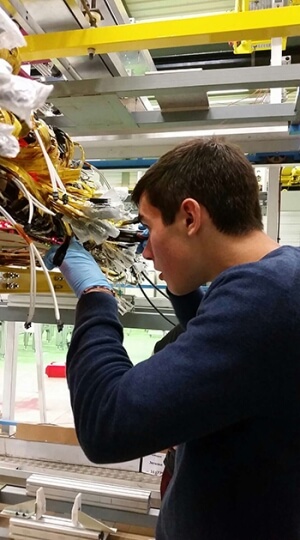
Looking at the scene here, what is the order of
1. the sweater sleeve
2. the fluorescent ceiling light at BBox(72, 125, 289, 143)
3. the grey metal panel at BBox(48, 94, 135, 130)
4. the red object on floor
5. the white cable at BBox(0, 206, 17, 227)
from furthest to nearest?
the red object on floor → the fluorescent ceiling light at BBox(72, 125, 289, 143) → the grey metal panel at BBox(48, 94, 135, 130) → the white cable at BBox(0, 206, 17, 227) → the sweater sleeve

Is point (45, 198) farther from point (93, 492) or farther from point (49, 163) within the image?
point (93, 492)

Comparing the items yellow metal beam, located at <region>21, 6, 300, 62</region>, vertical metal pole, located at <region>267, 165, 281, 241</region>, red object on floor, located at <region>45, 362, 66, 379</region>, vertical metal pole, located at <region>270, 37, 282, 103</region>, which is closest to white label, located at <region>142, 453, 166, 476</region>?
vertical metal pole, located at <region>267, 165, 281, 241</region>

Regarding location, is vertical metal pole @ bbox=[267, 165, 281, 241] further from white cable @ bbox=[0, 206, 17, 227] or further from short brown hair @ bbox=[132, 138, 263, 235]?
white cable @ bbox=[0, 206, 17, 227]

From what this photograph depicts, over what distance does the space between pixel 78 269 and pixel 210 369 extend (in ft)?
1.33

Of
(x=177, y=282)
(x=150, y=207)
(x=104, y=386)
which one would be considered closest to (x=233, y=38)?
(x=150, y=207)

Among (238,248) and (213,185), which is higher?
(213,185)

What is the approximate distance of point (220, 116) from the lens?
4.25 feet

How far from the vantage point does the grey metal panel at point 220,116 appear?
126 centimetres

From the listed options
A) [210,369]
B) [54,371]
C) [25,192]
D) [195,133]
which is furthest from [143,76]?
[54,371]

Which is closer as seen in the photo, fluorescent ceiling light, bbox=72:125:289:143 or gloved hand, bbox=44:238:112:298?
gloved hand, bbox=44:238:112:298

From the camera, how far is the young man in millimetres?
553

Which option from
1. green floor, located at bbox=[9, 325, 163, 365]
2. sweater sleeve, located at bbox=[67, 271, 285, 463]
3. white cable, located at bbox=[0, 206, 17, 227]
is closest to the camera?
sweater sleeve, located at bbox=[67, 271, 285, 463]

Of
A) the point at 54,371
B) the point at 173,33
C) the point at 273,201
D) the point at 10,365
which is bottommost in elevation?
the point at 54,371

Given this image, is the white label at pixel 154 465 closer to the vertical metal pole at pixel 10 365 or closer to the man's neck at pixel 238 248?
the vertical metal pole at pixel 10 365
